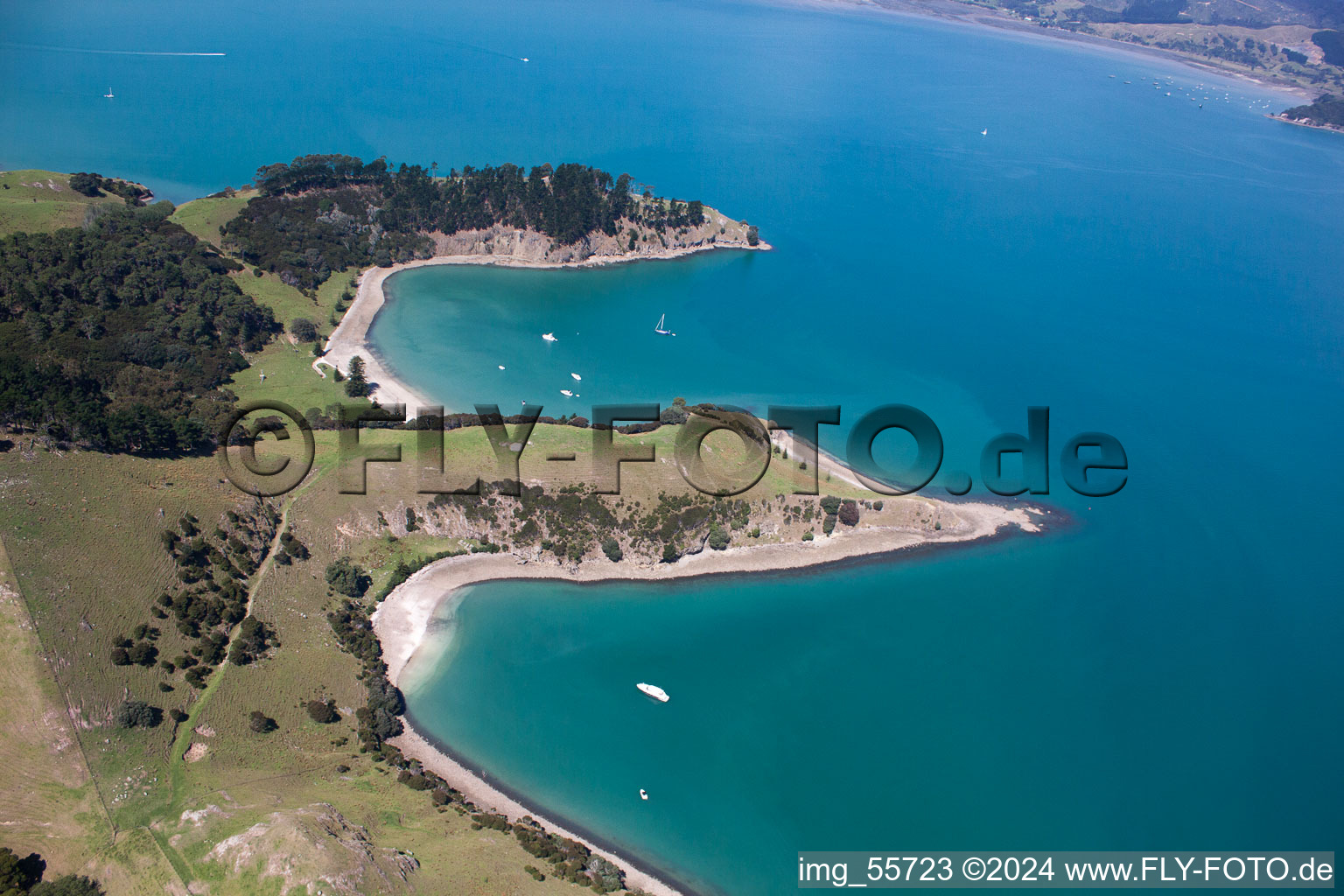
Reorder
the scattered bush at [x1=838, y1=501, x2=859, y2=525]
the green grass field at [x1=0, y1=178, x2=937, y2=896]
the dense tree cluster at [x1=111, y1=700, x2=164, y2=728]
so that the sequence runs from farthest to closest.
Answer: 1. the scattered bush at [x1=838, y1=501, x2=859, y2=525]
2. the dense tree cluster at [x1=111, y1=700, x2=164, y2=728]
3. the green grass field at [x1=0, y1=178, x2=937, y2=896]

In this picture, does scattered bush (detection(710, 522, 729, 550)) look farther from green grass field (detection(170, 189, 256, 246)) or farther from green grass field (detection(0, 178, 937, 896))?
green grass field (detection(170, 189, 256, 246))

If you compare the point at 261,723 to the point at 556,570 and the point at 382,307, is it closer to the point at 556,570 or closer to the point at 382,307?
the point at 556,570

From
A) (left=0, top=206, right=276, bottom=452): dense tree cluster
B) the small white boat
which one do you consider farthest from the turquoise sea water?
(left=0, top=206, right=276, bottom=452): dense tree cluster

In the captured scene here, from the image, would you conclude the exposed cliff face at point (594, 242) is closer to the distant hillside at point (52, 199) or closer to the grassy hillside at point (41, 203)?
the distant hillside at point (52, 199)

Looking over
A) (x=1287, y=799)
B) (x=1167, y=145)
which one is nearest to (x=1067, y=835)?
(x=1287, y=799)

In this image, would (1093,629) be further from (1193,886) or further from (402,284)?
(402,284)
